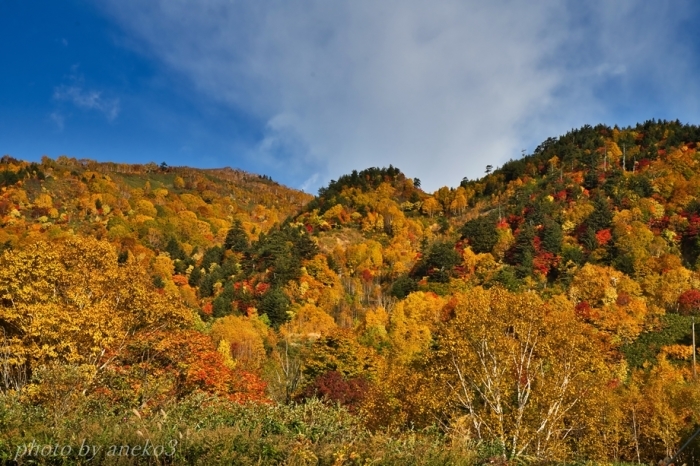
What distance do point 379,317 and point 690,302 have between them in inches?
1359

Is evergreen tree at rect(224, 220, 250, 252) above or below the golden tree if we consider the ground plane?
above

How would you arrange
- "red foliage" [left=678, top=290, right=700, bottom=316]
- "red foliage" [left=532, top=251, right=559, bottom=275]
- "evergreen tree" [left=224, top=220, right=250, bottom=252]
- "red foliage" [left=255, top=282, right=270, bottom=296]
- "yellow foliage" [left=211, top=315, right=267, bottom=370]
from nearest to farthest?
1. "yellow foliage" [left=211, top=315, right=267, bottom=370]
2. "red foliage" [left=678, top=290, right=700, bottom=316]
3. "red foliage" [left=532, top=251, right=559, bottom=275]
4. "red foliage" [left=255, top=282, right=270, bottom=296]
5. "evergreen tree" [left=224, top=220, right=250, bottom=252]

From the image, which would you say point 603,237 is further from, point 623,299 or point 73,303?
point 73,303

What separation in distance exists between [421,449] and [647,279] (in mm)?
58775

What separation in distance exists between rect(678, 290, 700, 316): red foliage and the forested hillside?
A: 86 cm

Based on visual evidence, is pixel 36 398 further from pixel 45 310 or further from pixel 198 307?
pixel 198 307

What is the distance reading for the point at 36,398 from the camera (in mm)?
12781

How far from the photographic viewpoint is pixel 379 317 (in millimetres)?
52625

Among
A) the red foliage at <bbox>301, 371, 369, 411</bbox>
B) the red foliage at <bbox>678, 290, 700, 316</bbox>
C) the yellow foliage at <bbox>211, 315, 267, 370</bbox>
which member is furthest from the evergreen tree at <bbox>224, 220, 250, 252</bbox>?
the red foliage at <bbox>678, 290, 700, 316</bbox>

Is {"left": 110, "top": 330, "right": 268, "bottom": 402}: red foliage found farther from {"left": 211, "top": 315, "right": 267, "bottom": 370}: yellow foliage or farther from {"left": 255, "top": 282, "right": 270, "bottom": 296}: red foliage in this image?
{"left": 255, "top": 282, "right": 270, "bottom": 296}: red foliage

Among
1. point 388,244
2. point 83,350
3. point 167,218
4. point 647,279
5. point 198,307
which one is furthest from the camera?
point 167,218

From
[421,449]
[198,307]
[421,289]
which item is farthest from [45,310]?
[421,289]

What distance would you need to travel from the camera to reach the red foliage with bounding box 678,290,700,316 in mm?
47656

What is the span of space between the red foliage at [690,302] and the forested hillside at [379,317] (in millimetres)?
865
